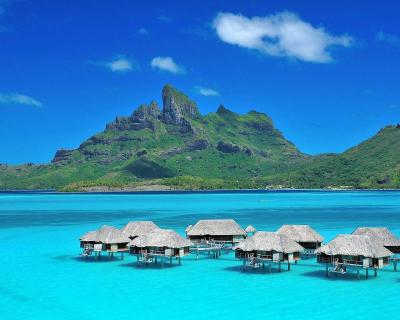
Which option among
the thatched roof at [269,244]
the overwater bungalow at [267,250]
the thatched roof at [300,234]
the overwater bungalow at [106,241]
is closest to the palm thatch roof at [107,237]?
the overwater bungalow at [106,241]

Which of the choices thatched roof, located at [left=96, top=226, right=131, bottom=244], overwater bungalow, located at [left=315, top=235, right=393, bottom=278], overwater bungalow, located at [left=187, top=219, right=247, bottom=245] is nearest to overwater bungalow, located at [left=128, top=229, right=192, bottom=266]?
thatched roof, located at [left=96, top=226, right=131, bottom=244]

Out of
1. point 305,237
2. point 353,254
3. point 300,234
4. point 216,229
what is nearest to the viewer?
point 353,254

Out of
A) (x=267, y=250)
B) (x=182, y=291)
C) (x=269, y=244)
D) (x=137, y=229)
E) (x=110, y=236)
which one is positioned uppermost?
(x=137, y=229)

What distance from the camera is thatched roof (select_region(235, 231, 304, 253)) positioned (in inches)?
1590

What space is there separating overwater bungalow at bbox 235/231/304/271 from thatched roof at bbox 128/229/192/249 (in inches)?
191

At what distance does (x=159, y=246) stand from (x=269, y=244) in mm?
8887

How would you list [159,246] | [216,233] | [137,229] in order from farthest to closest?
[216,233], [137,229], [159,246]

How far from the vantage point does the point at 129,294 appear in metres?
33.7

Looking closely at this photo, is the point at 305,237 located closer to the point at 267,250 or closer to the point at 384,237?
the point at 384,237

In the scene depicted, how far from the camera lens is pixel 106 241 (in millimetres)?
45781

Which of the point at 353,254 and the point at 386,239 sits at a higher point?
the point at 386,239

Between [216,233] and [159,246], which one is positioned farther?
[216,233]

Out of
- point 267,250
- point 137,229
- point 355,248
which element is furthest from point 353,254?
point 137,229

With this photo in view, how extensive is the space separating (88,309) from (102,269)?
1274cm
